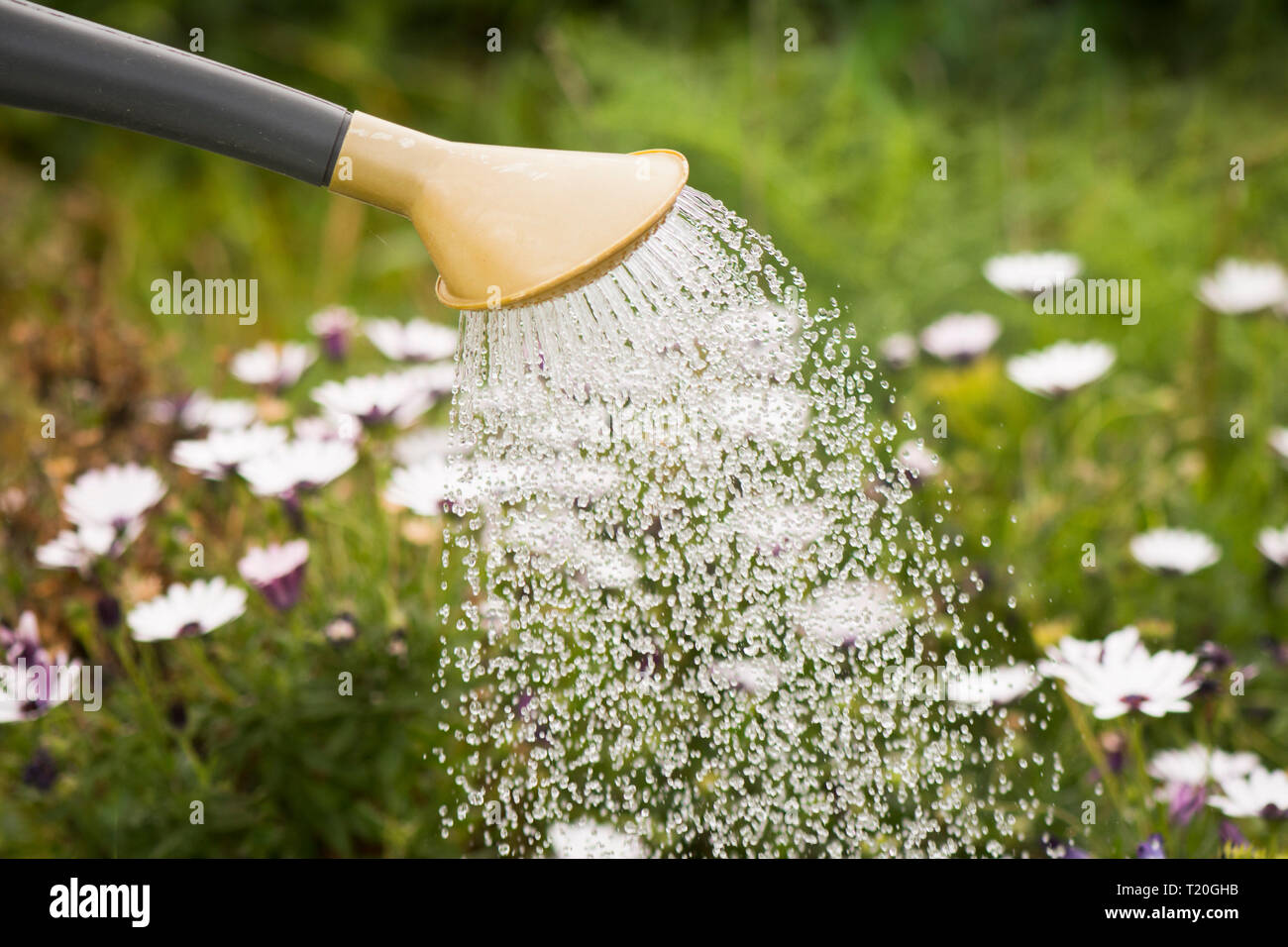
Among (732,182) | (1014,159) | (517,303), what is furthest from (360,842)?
(1014,159)

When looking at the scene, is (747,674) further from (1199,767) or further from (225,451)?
(225,451)

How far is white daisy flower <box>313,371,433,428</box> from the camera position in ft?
4.73

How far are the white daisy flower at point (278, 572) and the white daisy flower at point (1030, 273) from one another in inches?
42.2

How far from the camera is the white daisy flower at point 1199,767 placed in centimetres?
123

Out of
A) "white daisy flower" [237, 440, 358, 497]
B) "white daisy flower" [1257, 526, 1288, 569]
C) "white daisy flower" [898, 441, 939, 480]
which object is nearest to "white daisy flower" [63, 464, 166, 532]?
"white daisy flower" [237, 440, 358, 497]

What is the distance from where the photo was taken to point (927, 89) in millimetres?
2818

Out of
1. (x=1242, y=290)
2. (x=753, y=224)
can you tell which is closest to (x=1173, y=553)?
(x=1242, y=290)

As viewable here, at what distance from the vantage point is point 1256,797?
117cm

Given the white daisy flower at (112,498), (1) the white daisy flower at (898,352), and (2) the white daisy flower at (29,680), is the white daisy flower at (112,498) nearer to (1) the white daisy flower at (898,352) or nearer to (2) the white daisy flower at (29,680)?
(2) the white daisy flower at (29,680)

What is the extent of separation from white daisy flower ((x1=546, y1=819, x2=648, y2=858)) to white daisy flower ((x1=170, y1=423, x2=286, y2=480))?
0.57 metres

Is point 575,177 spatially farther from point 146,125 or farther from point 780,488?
point 780,488

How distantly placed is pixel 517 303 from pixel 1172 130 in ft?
7.80

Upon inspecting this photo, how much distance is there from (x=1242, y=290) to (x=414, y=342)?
1234 mm

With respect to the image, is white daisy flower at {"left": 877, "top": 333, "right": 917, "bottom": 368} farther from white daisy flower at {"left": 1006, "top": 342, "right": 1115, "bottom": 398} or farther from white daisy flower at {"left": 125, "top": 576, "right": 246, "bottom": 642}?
white daisy flower at {"left": 125, "top": 576, "right": 246, "bottom": 642}
